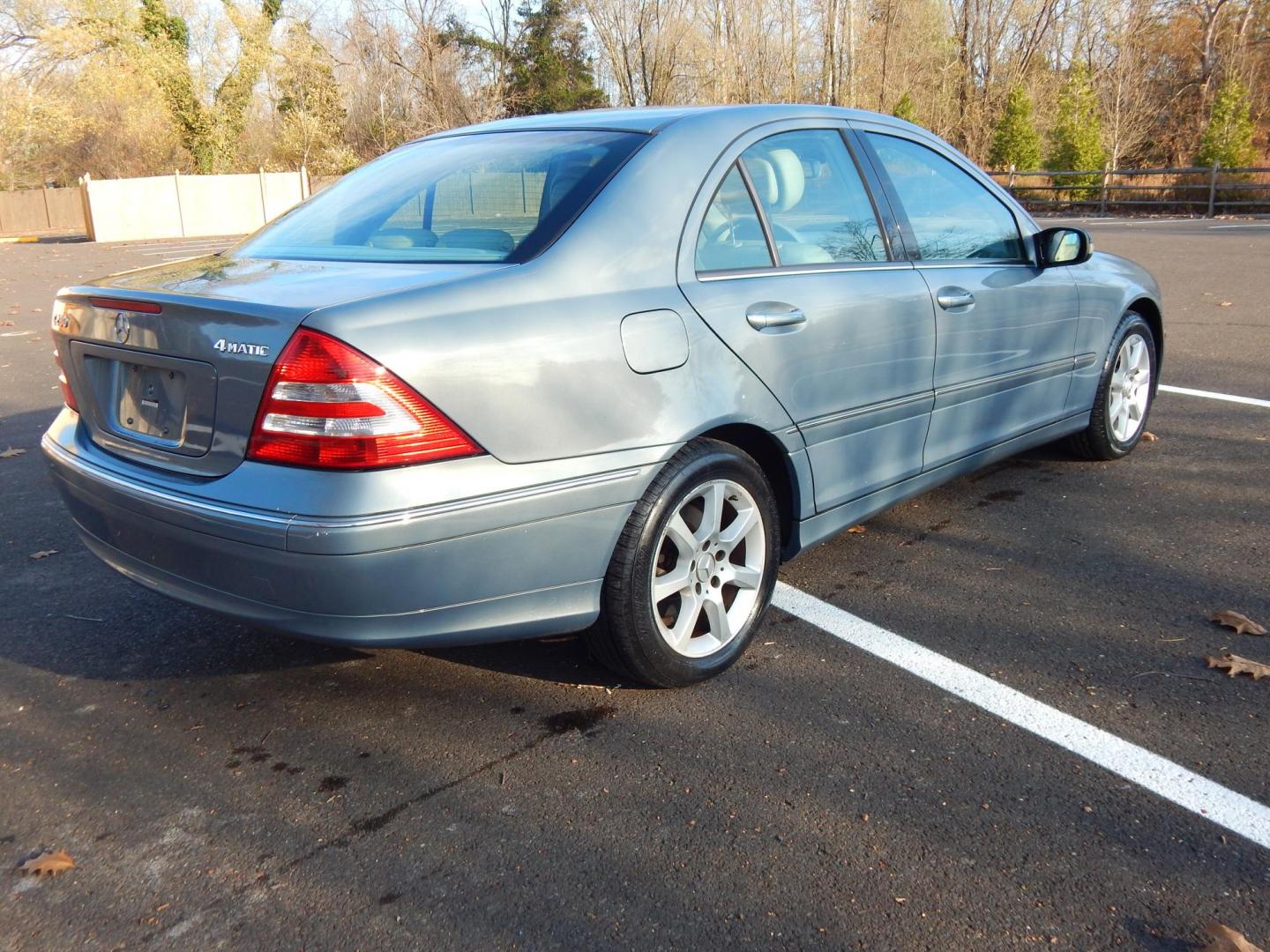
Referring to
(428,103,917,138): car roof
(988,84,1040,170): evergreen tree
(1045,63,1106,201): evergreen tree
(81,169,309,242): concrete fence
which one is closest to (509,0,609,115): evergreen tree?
(81,169,309,242): concrete fence

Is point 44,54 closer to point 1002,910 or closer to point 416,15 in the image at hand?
point 416,15

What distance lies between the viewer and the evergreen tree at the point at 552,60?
47.3 meters

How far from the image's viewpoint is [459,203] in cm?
323

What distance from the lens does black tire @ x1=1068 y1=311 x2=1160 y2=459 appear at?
5000 millimetres

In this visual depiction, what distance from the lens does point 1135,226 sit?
874 inches

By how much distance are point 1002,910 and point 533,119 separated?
9.25 feet

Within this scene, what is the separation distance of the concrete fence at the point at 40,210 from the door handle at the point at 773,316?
132ft

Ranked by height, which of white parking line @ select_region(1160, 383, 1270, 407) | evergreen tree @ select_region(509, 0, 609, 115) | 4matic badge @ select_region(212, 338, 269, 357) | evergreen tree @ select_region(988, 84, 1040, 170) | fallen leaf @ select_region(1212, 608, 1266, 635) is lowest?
fallen leaf @ select_region(1212, 608, 1266, 635)

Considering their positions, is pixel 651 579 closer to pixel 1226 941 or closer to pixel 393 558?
pixel 393 558

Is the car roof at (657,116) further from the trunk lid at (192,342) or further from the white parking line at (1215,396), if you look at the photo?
the white parking line at (1215,396)

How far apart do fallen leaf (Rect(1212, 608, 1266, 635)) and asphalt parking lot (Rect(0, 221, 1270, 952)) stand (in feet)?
0.21

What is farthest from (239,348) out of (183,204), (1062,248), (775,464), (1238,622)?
(183,204)

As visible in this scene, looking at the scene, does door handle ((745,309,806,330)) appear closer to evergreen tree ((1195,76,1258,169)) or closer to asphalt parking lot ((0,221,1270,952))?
asphalt parking lot ((0,221,1270,952))

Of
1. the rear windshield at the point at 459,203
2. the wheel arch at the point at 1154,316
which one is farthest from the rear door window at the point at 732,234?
the wheel arch at the point at 1154,316
